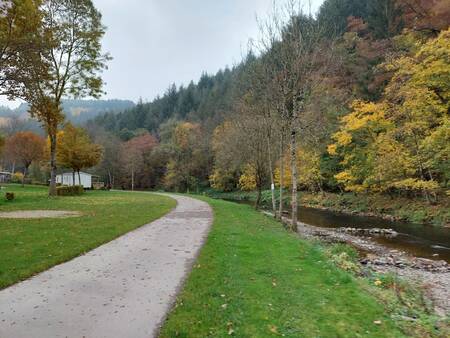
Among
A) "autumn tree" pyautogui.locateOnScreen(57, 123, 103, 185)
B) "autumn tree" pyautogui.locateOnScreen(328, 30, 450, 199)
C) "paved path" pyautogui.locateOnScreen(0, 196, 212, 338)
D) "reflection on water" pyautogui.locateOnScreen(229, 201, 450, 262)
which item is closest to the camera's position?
"paved path" pyautogui.locateOnScreen(0, 196, 212, 338)

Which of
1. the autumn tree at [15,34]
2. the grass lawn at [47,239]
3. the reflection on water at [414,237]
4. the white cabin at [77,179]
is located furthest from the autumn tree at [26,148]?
the reflection on water at [414,237]

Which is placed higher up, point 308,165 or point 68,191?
point 308,165

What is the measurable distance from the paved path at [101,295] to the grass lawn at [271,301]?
1.27ft

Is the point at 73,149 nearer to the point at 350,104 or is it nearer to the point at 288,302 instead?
the point at 350,104

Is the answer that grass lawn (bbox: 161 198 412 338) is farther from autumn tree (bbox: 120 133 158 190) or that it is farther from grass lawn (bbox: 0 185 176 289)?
autumn tree (bbox: 120 133 158 190)

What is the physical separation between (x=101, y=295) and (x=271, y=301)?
2.84 m

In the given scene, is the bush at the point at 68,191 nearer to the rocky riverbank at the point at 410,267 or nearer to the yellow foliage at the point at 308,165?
the yellow foliage at the point at 308,165

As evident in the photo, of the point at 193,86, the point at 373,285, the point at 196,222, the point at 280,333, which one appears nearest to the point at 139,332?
the point at 280,333

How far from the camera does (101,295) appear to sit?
19.1 feet

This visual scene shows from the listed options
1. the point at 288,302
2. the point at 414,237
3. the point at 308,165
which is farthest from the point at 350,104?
the point at 288,302

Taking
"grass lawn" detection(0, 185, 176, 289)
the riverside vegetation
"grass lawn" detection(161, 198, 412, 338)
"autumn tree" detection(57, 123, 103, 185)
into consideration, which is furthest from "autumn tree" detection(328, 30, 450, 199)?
"autumn tree" detection(57, 123, 103, 185)

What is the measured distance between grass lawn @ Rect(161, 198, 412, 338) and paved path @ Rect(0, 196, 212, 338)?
39 cm

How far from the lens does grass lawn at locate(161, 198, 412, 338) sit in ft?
15.8

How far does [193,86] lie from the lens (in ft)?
400
